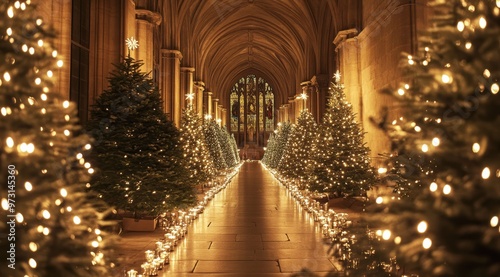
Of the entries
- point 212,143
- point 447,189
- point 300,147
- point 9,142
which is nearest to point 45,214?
point 9,142

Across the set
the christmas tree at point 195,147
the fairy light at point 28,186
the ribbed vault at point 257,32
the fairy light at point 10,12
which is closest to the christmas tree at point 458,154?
the fairy light at point 28,186

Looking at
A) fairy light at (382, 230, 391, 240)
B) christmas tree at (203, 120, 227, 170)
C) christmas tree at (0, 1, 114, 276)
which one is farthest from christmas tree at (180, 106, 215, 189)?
fairy light at (382, 230, 391, 240)

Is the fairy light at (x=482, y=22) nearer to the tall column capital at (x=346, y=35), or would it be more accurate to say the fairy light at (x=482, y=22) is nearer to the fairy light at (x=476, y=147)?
the fairy light at (x=476, y=147)

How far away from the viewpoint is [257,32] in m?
42.2

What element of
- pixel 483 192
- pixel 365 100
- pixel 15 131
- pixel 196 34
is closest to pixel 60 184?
pixel 15 131

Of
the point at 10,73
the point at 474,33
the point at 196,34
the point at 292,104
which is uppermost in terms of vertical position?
the point at 196,34

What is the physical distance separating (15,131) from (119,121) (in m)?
7.14

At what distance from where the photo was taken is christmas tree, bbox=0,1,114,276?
253 cm

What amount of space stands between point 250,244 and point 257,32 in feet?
117

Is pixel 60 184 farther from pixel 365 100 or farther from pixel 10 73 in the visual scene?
pixel 365 100

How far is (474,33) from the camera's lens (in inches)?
100

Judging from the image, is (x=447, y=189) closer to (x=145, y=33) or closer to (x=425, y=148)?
(x=425, y=148)

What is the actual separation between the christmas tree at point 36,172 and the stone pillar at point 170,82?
18.7m

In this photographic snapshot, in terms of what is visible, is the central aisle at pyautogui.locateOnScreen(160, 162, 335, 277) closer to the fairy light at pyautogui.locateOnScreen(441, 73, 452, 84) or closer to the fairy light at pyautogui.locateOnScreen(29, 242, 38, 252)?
the fairy light at pyautogui.locateOnScreen(29, 242, 38, 252)
